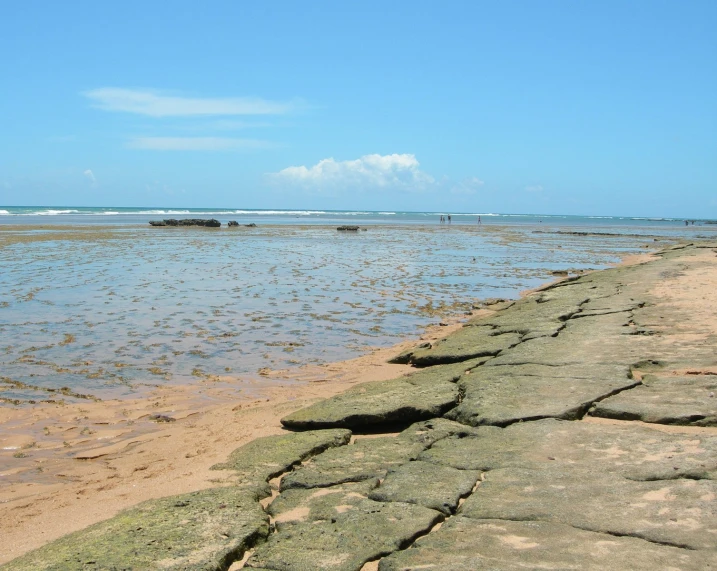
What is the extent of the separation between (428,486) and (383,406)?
1.76m

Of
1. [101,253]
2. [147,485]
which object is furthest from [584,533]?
[101,253]

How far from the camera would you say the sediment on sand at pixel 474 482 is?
303 cm

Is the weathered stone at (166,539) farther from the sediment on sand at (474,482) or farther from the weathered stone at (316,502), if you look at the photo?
the weathered stone at (316,502)

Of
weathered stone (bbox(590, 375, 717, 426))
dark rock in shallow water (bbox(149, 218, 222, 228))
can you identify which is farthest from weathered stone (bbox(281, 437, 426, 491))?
dark rock in shallow water (bbox(149, 218, 222, 228))

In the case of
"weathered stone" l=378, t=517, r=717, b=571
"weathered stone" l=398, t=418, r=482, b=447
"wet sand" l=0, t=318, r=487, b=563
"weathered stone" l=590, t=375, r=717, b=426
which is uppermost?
"weathered stone" l=590, t=375, r=717, b=426

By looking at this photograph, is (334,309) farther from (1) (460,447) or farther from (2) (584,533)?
(2) (584,533)

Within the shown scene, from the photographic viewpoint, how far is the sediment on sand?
3.03 meters

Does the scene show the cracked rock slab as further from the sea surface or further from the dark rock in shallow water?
the dark rock in shallow water

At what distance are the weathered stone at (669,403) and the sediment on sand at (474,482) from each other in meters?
0.02

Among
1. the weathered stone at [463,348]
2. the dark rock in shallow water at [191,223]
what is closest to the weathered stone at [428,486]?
the weathered stone at [463,348]

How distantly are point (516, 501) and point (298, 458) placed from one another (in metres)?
1.70

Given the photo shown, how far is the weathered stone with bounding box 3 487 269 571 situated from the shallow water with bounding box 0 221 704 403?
3.64 meters

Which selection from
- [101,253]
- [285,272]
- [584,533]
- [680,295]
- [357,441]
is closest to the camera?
[584,533]

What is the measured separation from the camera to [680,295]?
1071 cm
